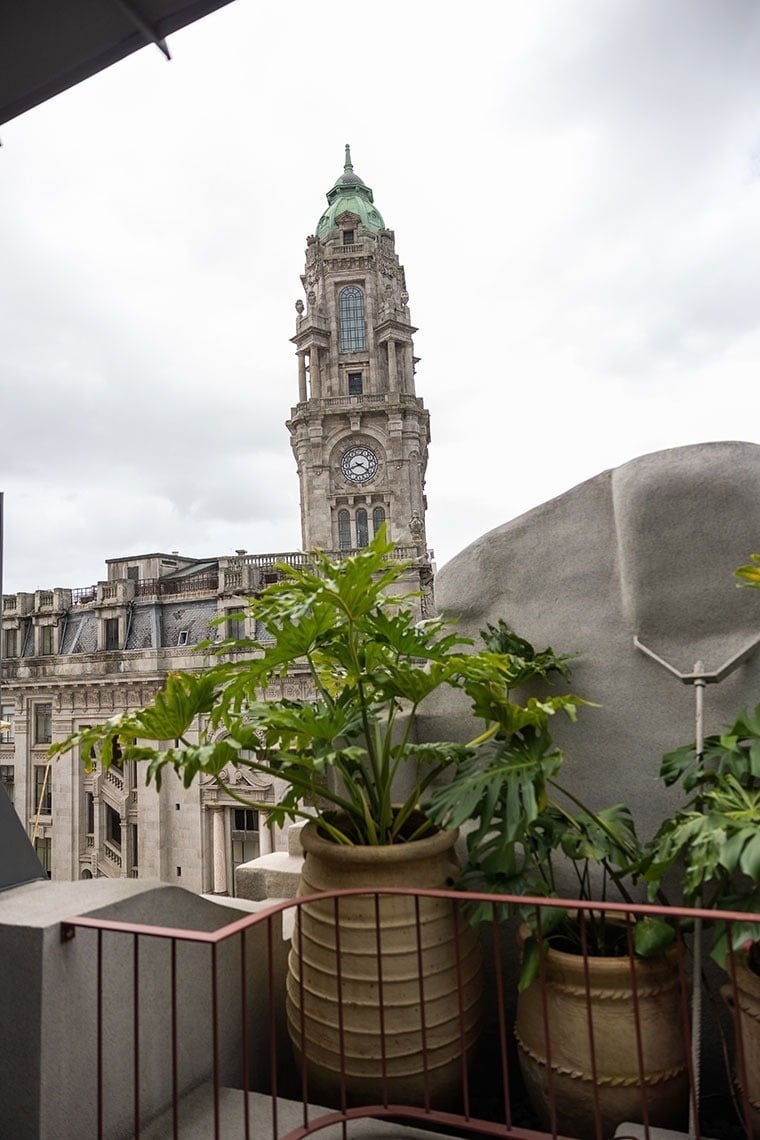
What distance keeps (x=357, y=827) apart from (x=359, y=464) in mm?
26090

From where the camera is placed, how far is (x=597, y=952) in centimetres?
209

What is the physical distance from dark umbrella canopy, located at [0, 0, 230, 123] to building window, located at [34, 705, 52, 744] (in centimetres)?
2097

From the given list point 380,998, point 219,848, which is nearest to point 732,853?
point 380,998

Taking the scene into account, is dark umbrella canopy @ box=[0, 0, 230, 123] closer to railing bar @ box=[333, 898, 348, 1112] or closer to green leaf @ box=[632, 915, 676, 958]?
railing bar @ box=[333, 898, 348, 1112]

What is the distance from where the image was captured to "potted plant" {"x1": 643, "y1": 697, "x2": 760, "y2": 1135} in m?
1.65

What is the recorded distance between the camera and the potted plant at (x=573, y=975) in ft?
6.25

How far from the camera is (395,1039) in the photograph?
2039 millimetres

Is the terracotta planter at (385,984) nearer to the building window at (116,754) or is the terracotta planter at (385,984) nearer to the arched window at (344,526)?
the building window at (116,754)

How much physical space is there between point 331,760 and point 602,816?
95 cm

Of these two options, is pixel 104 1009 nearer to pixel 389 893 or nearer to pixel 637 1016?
pixel 389 893

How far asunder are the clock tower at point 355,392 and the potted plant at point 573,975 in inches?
923

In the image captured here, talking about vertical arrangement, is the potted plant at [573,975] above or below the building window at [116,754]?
below

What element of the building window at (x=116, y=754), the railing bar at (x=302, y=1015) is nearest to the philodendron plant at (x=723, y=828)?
the railing bar at (x=302, y=1015)

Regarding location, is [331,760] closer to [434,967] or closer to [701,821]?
[434,967]
